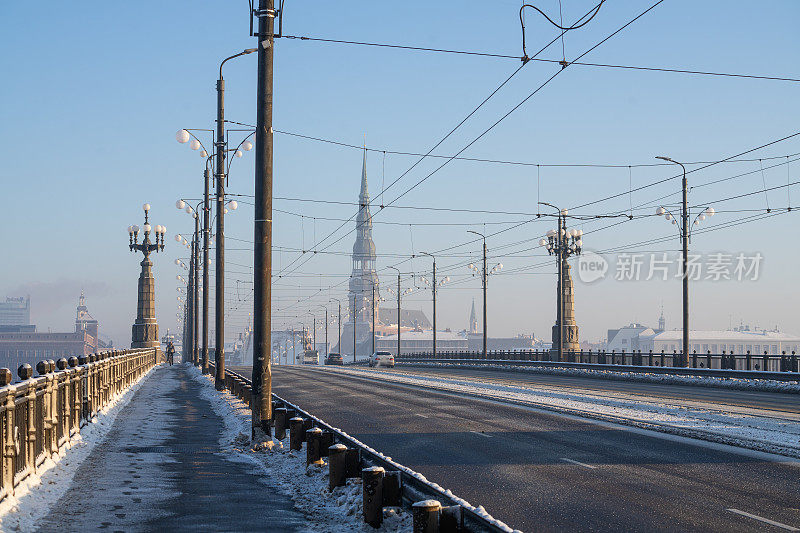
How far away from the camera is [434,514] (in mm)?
7535

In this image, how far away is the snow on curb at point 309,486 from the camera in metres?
9.57

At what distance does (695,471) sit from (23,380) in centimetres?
934

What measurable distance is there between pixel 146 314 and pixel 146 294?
1907 mm

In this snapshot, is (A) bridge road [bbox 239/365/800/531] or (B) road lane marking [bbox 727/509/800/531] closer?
(B) road lane marking [bbox 727/509/800/531]

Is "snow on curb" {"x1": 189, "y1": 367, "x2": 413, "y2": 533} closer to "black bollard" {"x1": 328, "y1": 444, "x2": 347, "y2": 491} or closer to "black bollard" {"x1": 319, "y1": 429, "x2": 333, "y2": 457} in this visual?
"black bollard" {"x1": 328, "y1": 444, "x2": 347, "y2": 491}

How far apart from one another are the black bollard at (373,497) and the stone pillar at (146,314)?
50672mm

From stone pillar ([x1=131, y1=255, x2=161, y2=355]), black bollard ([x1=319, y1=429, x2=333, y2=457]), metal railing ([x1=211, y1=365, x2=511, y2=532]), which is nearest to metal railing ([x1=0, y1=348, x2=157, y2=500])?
black bollard ([x1=319, y1=429, x2=333, y2=457])

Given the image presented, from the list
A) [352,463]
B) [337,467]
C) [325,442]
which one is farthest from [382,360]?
[337,467]

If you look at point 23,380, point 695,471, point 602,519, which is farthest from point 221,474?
point 695,471

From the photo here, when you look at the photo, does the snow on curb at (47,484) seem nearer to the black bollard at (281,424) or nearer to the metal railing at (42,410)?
the metal railing at (42,410)

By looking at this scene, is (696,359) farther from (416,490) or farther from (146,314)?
(416,490)

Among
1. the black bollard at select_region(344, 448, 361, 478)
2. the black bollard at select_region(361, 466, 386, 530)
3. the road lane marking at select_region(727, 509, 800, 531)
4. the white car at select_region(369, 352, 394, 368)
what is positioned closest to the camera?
the road lane marking at select_region(727, 509, 800, 531)

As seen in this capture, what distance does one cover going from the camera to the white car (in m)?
80.4

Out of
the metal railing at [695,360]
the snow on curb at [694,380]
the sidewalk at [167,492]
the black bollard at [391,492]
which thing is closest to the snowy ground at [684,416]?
the snow on curb at [694,380]
